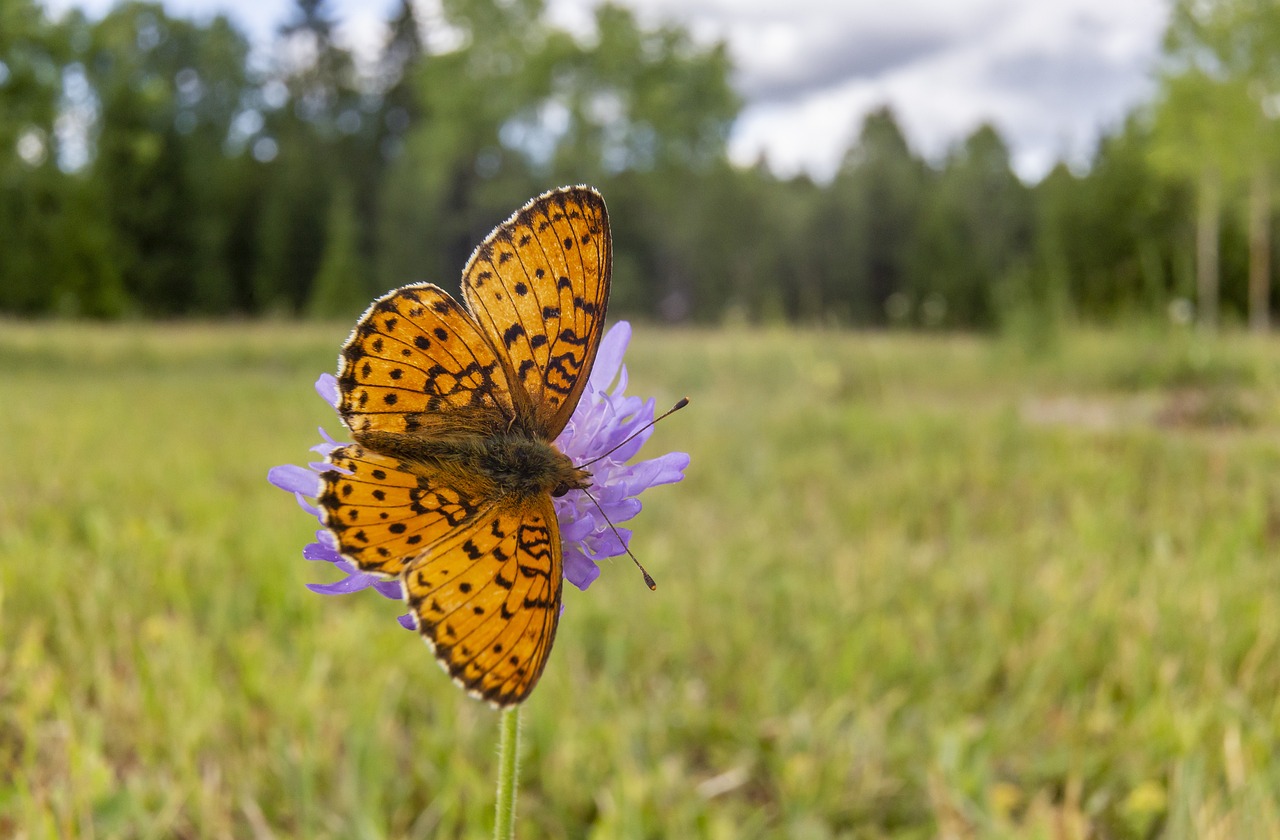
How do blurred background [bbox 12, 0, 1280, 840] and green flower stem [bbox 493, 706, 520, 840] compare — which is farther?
blurred background [bbox 12, 0, 1280, 840]

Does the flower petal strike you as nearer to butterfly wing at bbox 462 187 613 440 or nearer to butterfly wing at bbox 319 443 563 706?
→ butterfly wing at bbox 319 443 563 706

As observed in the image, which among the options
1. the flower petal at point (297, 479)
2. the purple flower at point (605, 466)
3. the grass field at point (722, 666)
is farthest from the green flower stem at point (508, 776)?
the grass field at point (722, 666)

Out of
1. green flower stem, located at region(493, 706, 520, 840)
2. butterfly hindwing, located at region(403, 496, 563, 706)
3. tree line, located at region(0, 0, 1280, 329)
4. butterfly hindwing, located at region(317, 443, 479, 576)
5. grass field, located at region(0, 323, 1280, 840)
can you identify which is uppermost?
tree line, located at region(0, 0, 1280, 329)

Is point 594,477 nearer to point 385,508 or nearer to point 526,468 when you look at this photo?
point 526,468

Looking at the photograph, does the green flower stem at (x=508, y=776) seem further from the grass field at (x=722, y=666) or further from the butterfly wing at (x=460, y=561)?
the grass field at (x=722, y=666)

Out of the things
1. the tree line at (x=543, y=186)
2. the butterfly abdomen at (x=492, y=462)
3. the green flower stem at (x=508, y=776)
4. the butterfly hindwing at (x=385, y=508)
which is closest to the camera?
the green flower stem at (x=508, y=776)

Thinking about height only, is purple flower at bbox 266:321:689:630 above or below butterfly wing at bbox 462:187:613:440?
below

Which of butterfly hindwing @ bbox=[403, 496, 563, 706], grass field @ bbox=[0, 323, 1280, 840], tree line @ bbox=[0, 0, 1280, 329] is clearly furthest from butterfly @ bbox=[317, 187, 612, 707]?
tree line @ bbox=[0, 0, 1280, 329]
